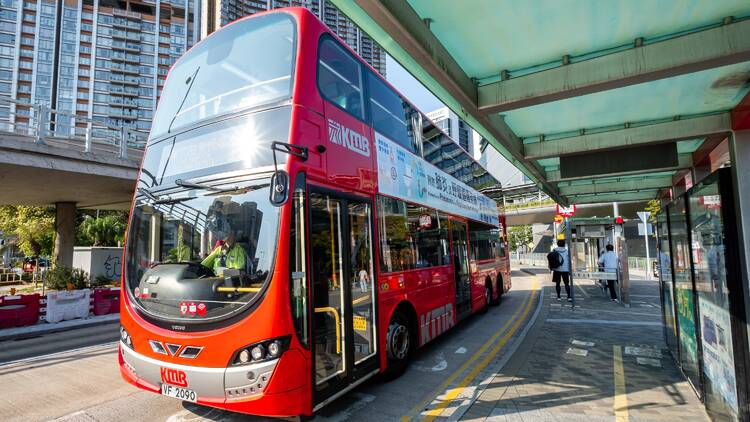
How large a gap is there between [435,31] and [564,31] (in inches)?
62.5

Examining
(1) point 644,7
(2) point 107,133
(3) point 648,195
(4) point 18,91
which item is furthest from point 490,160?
(4) point 18,91

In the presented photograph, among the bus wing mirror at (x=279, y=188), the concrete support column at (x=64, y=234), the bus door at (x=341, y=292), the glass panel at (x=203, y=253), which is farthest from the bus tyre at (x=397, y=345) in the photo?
the concrete support column at (x=64, y=234)

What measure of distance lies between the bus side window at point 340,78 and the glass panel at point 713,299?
382 centimetres

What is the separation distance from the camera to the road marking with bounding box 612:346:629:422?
428 centimetres

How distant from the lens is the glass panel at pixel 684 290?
4598 mm

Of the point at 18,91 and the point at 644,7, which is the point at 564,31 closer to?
the point at 644,7

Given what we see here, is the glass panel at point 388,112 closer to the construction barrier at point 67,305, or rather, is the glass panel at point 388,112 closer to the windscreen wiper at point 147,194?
the windscreen wiper at point 147,194

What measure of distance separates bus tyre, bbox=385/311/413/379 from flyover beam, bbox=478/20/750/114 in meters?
3.53

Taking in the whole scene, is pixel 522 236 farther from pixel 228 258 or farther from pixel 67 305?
pixel 228 258

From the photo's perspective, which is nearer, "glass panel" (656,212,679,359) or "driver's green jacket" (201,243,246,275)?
"driver's green jacket" (201,243,246,275)

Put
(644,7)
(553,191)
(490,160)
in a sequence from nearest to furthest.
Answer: (644,7)
(553,191)
(490,160)

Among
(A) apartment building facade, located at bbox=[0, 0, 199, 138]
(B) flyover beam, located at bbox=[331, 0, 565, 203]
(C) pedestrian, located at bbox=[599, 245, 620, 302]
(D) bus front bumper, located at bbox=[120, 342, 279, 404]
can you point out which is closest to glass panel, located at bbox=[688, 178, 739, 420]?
(B) flyover beam, located at bbox=[331, 0, 565, 203]

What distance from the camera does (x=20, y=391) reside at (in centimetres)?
532

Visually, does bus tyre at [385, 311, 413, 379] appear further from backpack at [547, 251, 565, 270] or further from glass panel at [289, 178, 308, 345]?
backpack at [547, 251, 565, 270]
